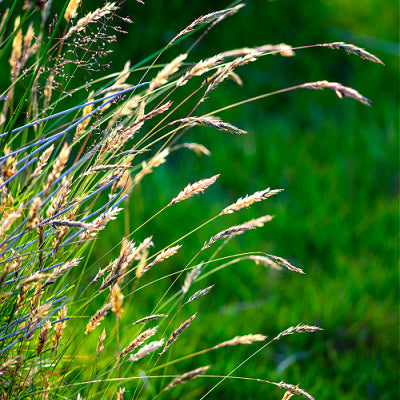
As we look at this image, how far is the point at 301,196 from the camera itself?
135 inches

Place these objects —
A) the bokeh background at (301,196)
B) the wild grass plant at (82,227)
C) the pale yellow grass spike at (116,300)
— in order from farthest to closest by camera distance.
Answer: the bokeh background at (301,196) → the pale yellow grass spike at (116,300) → the wild grass plant at (82,227)

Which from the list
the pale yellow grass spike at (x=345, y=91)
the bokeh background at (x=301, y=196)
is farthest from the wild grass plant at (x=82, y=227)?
the bokeh background at (x=301, y=196)

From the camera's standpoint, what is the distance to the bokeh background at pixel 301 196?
7.50ft

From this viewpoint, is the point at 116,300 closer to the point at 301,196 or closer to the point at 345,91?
the point at 345,91

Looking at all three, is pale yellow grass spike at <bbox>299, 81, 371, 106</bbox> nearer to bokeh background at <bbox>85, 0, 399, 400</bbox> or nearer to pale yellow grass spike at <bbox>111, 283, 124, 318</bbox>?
pale yellow grass spike at <bbox>111, 283, 124, 318</bbox>

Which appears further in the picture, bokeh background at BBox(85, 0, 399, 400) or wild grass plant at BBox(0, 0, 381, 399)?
bokeh background at BBox(85, 0, 399, 400)

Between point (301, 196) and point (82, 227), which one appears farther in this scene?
point (301, 196)

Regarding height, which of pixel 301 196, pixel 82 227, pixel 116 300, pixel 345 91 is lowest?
pixel 301 196

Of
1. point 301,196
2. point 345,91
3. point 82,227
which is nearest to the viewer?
point 82,227

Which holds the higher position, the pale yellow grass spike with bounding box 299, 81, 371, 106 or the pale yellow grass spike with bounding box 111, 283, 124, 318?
the pale yellow grass spike with bounding box 299, 81, 371, 106

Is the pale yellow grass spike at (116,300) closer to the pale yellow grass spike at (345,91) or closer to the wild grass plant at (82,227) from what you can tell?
the wild grass plant at (82,227)

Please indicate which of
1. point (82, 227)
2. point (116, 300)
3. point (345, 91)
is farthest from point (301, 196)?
point (82, 227)

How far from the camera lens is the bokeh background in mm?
2285

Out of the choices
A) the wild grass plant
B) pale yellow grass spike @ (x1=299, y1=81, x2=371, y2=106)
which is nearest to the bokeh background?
the wild grass plant
